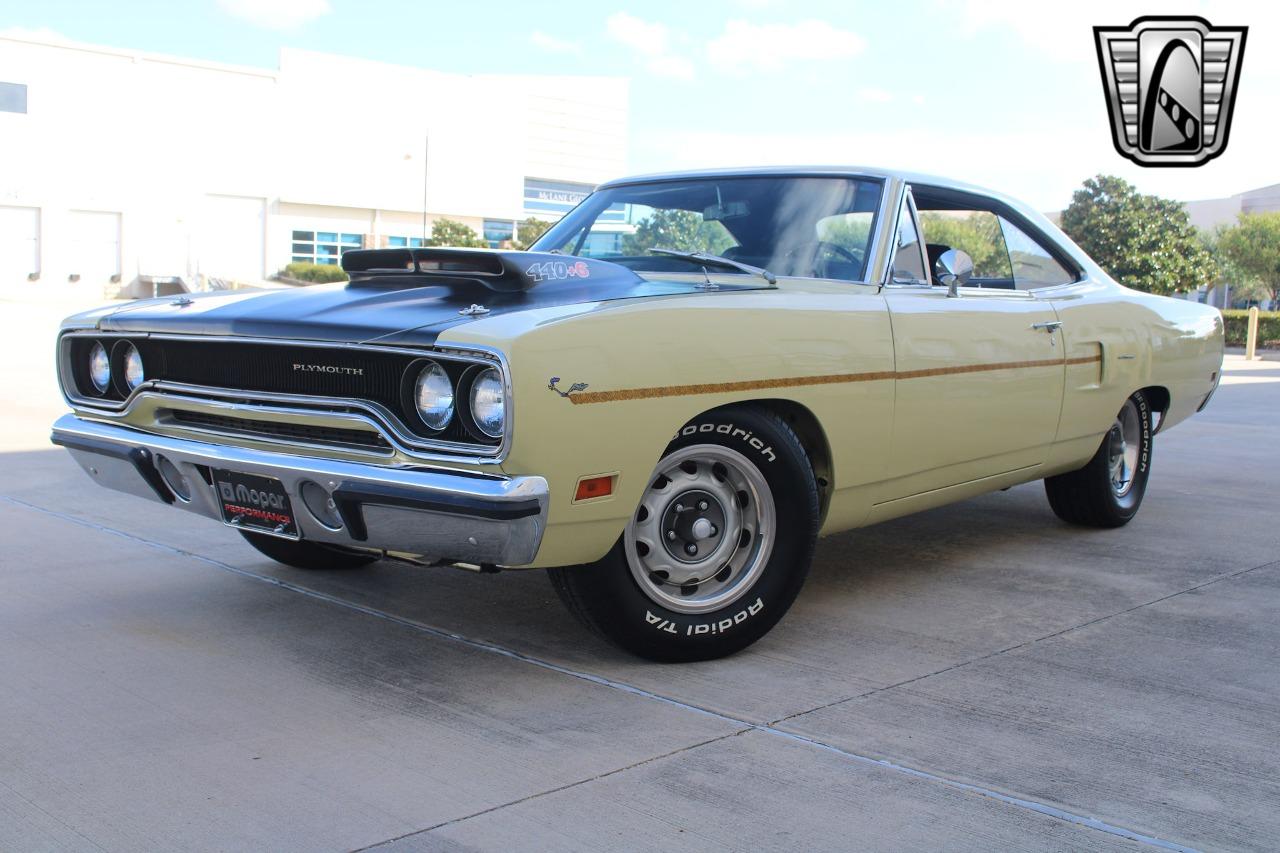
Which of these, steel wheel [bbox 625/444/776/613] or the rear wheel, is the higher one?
steel wheel [bbox 625/444/776/613]

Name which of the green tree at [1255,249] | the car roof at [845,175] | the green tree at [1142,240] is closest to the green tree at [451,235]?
the green tree at [1142,240]

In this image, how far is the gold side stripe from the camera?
3109mm

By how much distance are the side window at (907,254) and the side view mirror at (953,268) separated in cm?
8

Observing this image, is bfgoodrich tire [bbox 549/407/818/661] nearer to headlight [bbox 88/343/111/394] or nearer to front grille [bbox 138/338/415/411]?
front grille [bbox 138/338/415/411]

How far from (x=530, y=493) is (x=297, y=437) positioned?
770 millimetres

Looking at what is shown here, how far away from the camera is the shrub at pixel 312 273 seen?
46.3 m

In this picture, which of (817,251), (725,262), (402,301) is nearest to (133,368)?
(402,301)

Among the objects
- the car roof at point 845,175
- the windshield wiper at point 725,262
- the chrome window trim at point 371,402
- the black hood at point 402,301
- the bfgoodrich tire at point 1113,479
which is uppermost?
the car roof at point 845,175

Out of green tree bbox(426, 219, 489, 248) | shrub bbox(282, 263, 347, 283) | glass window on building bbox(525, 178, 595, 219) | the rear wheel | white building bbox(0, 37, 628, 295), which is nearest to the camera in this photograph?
the rear wheel

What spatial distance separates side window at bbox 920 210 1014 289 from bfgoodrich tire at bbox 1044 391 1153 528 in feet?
3.40

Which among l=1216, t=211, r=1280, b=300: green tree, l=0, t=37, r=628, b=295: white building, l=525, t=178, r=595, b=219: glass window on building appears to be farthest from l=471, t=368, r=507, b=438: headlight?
l=525, t=178, r=595, b=219: glass window on building

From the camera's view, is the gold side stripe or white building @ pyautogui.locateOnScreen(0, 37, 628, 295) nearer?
the gold side stripe

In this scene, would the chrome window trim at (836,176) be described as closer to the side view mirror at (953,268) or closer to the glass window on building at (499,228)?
the side view mirror at (953,268)

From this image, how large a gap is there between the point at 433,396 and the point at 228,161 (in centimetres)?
5429
